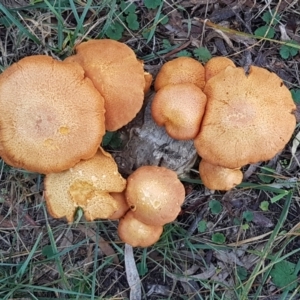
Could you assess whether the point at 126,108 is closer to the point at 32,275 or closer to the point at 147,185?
the point at 147,185

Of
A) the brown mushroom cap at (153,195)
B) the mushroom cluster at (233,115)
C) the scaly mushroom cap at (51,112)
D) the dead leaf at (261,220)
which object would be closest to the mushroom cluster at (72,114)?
the scaly mushroom cap at (51,112)

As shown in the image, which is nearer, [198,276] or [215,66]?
[215,66]

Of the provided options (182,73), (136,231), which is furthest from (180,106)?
(136,231)

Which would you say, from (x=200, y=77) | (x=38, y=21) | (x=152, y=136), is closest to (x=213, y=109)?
(x=200, y=77)

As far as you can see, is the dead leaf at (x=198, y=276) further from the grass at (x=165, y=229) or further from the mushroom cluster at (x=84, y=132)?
the mushroom cluster at (x=84, y=132)

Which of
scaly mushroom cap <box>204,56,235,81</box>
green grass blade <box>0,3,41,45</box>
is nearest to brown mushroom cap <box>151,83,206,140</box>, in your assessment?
scaly mushroom cap <box>204,56,235,81</box>

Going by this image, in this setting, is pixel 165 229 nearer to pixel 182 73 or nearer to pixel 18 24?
pixel 182 73
